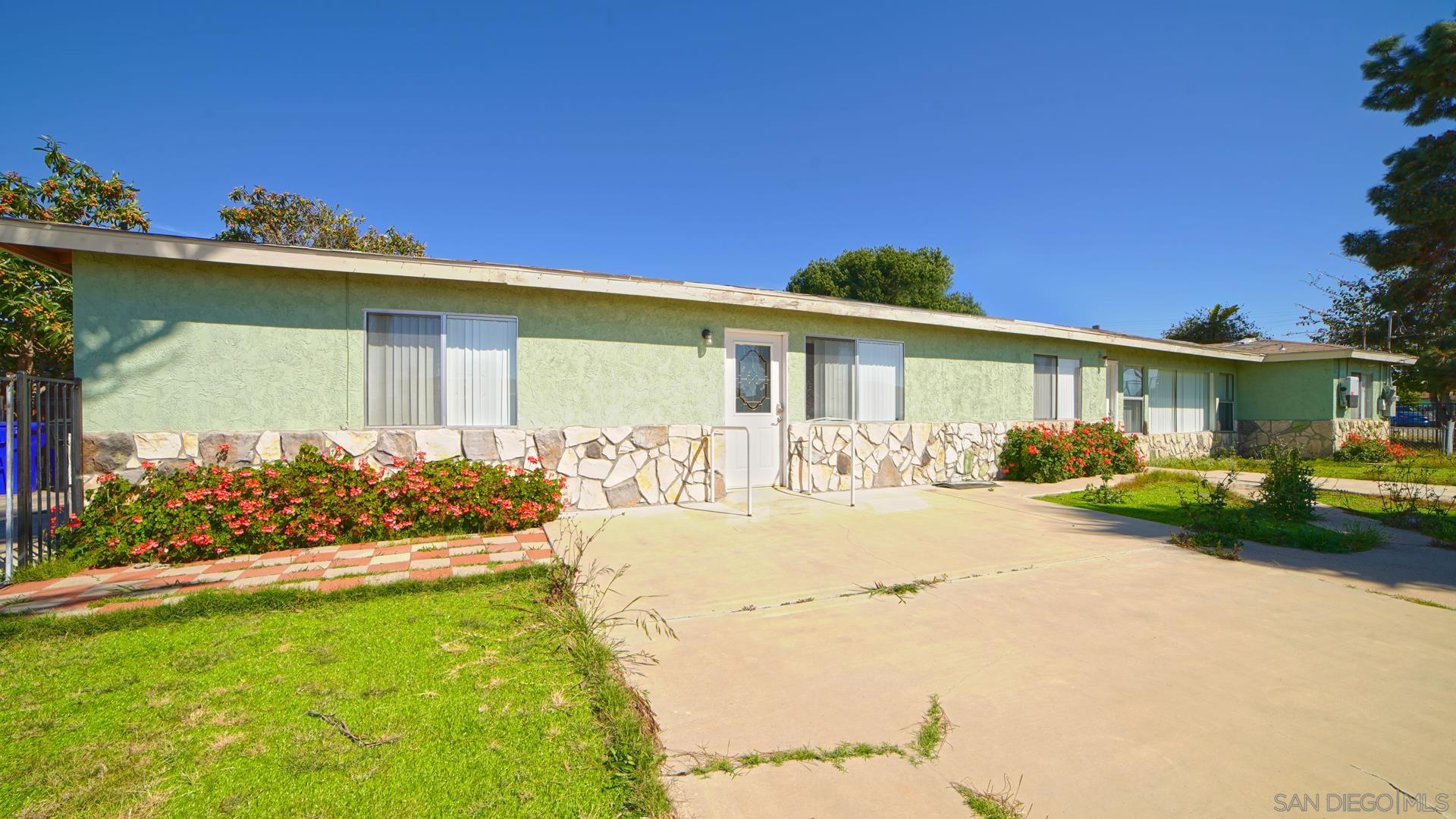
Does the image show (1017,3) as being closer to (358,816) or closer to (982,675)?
(982,675)

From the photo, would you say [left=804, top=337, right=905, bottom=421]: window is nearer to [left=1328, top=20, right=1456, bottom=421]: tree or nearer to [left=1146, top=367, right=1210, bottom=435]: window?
[left=1146, top=367, right=1210, bottom=435]: window

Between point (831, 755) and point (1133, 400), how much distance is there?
48.1 ft

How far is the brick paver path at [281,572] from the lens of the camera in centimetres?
393

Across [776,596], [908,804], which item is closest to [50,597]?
[776,596]

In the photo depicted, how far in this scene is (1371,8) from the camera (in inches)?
348

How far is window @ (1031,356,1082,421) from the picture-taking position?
38.3 feet

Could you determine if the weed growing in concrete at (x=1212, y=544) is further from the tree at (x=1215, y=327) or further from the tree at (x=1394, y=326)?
the tree at (x=1215, y=327)

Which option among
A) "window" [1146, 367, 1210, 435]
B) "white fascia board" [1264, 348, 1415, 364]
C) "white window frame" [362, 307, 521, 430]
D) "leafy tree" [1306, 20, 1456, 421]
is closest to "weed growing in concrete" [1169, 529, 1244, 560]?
"white window frame" [362, 307, 521, 430]

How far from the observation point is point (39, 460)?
4867mm

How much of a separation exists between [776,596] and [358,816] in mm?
2784

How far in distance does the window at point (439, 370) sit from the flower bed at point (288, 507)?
2.04ft

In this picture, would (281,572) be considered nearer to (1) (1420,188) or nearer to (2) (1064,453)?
(2) (1064,453)

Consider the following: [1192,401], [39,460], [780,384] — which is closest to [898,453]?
[780,384]

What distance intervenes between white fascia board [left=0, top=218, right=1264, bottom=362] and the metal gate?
1.27 m
